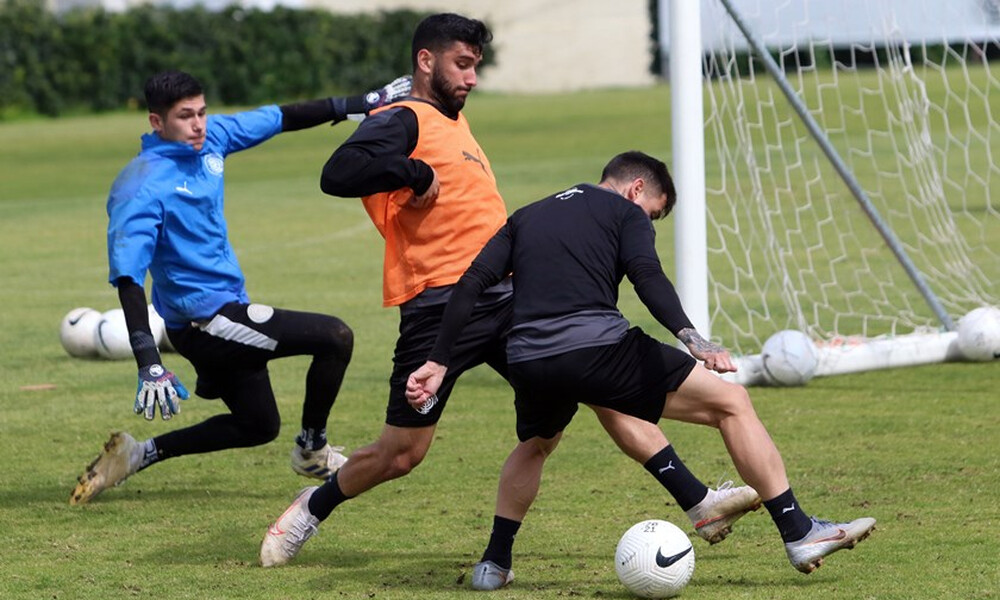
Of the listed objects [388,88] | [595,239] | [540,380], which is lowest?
[540,380]

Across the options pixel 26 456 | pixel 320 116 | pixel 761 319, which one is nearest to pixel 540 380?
pixel 320 116

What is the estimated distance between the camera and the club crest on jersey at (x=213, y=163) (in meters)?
7.36

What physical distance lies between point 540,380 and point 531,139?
26335mm

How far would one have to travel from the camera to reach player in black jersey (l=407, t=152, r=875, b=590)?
18.7 ft

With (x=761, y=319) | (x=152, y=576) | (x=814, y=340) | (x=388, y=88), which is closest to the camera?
(x=152, y=576)

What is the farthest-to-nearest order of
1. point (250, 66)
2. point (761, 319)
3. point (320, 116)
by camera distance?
point (250, 66), point (761, 319), point (320, 116)

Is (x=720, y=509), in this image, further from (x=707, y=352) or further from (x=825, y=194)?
(x=825, y=194)

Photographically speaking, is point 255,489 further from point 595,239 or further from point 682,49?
point 682,49

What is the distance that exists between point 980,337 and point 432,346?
5594mm

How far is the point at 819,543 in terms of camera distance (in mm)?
5719

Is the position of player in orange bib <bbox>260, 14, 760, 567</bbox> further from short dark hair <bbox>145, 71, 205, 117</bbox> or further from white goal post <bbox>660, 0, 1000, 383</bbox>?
white goal post <bbox>660, 0, 1000, 383</bbox>

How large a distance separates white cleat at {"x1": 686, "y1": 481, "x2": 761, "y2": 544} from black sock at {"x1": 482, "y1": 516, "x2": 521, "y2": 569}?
66 cm

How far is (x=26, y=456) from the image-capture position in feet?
28.7

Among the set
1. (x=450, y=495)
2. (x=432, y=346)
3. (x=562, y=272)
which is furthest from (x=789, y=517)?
(x=450, y=495)
